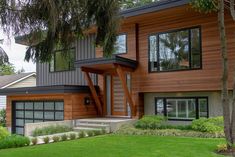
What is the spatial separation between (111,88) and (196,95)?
15.0 feet

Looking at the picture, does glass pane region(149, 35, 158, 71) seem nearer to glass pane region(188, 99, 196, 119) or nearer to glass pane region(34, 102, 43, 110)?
glass pane region(188, 99, 196, 119)

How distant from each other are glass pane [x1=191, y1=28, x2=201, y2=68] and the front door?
3.54 meters

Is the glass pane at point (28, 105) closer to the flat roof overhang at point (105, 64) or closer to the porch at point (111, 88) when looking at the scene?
the porch at point (111, 88)

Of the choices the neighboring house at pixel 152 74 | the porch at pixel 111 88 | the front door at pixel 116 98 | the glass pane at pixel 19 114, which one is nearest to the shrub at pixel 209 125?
the neighboring house at pixel 152 74

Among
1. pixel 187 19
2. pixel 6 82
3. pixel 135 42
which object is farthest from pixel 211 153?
pixel 6 82

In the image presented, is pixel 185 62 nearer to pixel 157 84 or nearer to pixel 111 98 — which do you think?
pixel 157 84

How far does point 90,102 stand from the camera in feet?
55.4

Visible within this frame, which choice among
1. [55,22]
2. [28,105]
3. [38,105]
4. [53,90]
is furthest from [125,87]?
[55,22]

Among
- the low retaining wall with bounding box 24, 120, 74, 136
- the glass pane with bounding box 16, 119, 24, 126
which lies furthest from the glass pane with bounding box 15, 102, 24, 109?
the low retaining wall with bounding box 24, 120, 74, 136

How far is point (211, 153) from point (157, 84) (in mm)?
6606

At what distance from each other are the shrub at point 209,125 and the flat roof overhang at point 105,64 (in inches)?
163

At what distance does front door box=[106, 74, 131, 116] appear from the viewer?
1635 centimetres

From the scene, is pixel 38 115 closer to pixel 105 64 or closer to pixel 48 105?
pixel 48 105

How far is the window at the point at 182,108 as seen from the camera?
45.7 ft
